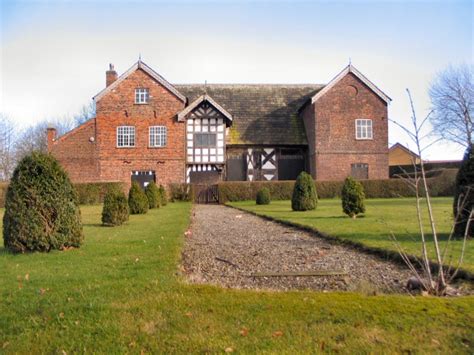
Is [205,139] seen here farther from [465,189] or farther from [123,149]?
[465,189]

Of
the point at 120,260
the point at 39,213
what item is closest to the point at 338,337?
the point at 120,260

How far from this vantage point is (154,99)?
3288 centimetres

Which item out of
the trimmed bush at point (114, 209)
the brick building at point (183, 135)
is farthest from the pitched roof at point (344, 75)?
the trimmed bush at point (114, 209)

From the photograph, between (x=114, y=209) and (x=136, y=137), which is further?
(x=136, y=137)

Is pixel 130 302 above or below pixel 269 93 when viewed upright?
below

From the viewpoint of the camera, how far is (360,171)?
33219 millimetres

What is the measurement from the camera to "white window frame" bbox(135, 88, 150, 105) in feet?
107

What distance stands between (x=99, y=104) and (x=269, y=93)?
14.3 metres

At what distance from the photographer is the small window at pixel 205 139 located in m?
33.1

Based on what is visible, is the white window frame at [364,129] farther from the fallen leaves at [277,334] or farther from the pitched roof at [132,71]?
the fallen leaves at [277,334]

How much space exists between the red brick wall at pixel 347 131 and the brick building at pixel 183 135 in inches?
2.9

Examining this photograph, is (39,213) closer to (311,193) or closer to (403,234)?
(403,234)

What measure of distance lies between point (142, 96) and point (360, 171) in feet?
57.5

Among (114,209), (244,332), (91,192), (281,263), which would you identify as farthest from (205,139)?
(244,332)
